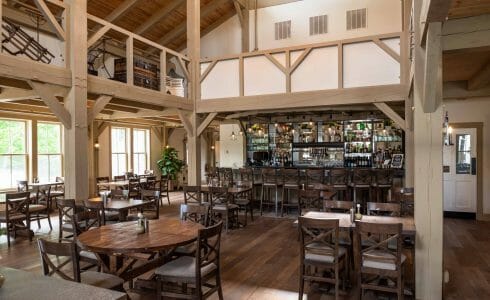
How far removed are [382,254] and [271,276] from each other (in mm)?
1446

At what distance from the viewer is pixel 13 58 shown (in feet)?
14.9

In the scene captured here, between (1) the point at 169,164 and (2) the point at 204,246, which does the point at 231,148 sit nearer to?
(1) the point at 169,164

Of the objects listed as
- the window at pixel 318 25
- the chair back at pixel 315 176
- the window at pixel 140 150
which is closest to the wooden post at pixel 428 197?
the chair back at pixel 315 176

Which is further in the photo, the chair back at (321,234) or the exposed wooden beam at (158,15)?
the exposed wooden beam at (158,15)

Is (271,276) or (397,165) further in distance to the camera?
(397,165)

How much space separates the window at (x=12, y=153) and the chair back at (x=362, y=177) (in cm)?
878

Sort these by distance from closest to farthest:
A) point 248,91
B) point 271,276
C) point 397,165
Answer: point 271,276 < point 248,91 < point 397,165

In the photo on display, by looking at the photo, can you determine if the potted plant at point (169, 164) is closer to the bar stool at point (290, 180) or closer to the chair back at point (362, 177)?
the bar stool at point (290, 180)

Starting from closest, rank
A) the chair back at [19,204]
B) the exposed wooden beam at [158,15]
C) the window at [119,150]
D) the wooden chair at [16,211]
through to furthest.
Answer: the wooden chair at [16,211], the chair back at [19,204], the exposed wooden beam at [158,15], the window at [119,150]

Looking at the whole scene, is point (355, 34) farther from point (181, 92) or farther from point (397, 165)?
point (181, 92)

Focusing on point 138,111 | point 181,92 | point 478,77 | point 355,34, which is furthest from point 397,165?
point 138,111

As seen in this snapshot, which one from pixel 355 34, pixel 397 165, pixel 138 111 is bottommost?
pixel 397 165

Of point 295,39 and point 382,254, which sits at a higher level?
point 295,39

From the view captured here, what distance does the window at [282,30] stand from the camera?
33.1ft
